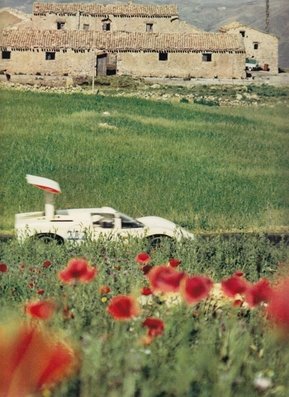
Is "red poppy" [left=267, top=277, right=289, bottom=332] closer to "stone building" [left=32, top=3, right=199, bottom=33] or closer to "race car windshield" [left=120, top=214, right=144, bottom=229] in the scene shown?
"race car windshield" [left=120, top=214, right=144, bottom=229]

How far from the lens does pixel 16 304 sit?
26.0 ft

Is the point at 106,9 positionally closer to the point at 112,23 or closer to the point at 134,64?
the point at 112,23

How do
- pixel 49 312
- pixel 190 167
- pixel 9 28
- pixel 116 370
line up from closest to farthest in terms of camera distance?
pixel 116 370 < pixel 49 312 < pixel 190 167 < pixel 9 28

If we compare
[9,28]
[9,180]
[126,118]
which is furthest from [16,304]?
[9,28]

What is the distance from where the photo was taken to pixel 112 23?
230 ft

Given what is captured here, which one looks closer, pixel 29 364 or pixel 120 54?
pixel 29 364

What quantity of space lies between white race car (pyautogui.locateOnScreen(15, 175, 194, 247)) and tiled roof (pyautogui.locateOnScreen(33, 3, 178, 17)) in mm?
56344

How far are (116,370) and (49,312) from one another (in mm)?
743

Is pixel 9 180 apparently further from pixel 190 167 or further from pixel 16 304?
pixel 16 304

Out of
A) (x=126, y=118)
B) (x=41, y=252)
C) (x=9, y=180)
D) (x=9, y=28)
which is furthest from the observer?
(x=9, y=28)

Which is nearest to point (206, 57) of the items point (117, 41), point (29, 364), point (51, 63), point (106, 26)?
point (117, 41)

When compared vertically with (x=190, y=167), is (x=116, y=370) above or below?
above

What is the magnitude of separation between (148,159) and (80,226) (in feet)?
44.6

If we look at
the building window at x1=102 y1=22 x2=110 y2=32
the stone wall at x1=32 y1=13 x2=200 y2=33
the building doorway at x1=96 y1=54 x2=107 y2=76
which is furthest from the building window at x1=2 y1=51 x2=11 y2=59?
the building window at x1=102 y1=22 x2=110 y2=32
